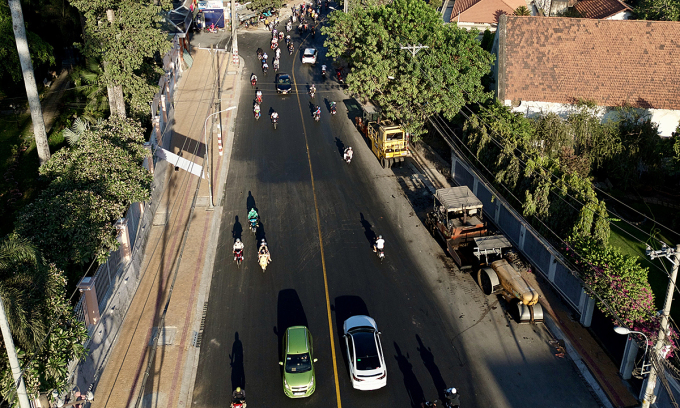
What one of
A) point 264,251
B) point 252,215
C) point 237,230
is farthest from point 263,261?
point 237,230

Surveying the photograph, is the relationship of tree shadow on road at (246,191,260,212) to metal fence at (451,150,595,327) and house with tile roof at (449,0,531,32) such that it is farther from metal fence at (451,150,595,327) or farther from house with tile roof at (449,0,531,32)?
house with tile roof at (449,0,531,32)

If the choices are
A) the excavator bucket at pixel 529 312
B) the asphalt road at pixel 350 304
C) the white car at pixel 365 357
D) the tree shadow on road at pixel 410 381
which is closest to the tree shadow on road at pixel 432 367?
the asphalt road at pixel 350 304

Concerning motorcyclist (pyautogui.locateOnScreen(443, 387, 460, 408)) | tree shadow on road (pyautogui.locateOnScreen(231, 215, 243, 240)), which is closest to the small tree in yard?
motorcyclist (pyautogui.locateOnScreen(443, 387, 460, 408))

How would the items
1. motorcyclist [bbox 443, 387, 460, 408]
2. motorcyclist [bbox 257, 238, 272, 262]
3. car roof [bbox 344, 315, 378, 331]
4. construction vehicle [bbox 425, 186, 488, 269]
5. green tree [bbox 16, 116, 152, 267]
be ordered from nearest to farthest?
motorcyclist [bbox 443, 387, 460, 408] → green tree [bbox 16, 116, 152, 267] → car roof [bbox 344, 315, 378, 331] → motorcyclist [bbox 257, 238, 272, 262] → construction vehicle [bbox 425, 186, 488, 269]

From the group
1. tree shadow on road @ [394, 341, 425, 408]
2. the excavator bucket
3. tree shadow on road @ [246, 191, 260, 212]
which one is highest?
tree shadow on road @ [246, 191, 260, 212]

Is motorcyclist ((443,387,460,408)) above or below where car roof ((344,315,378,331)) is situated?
below

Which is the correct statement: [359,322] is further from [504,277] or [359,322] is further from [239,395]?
[504,277]

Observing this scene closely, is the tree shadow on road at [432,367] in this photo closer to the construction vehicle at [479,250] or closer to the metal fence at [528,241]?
the construction vehicle at [479,250]
